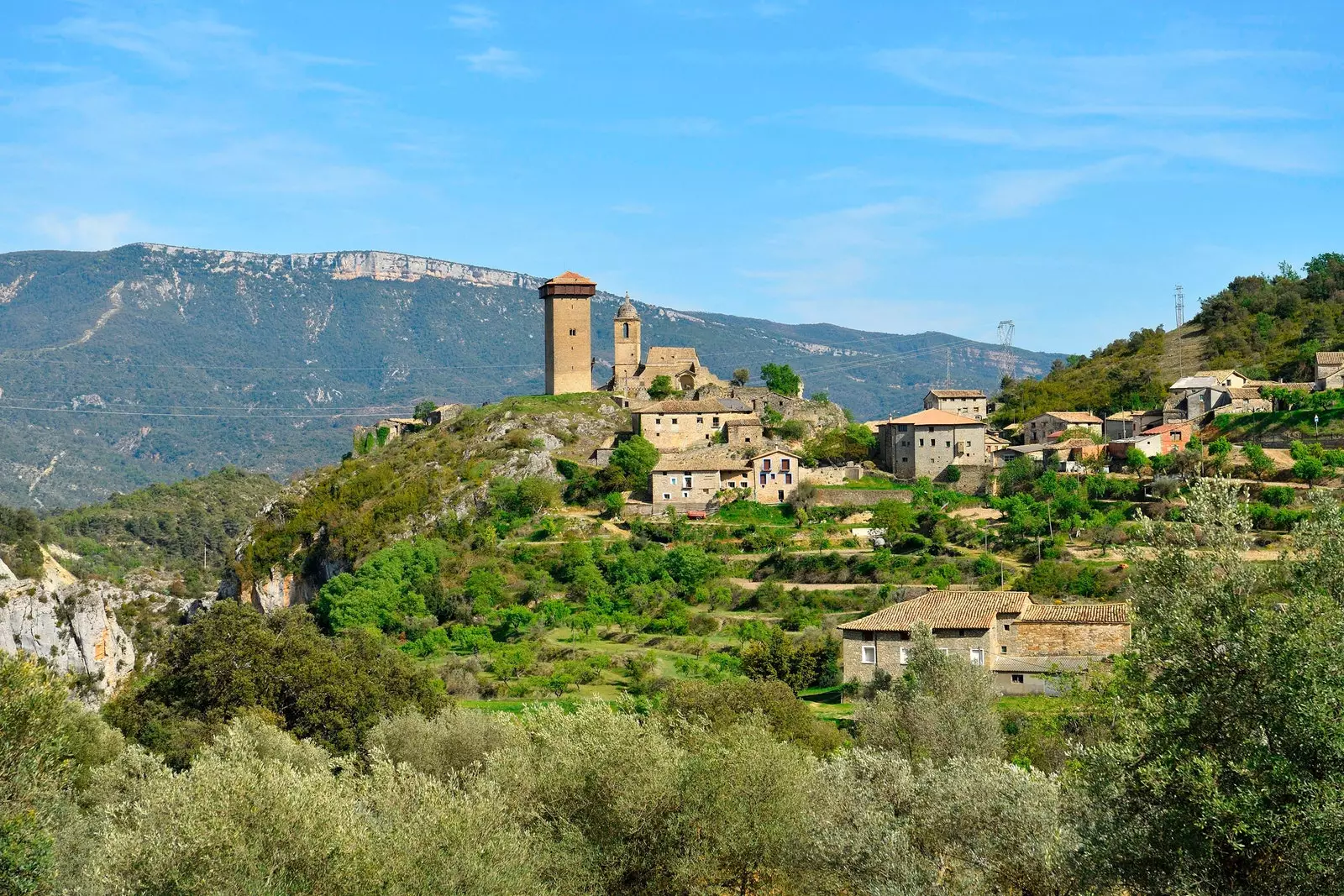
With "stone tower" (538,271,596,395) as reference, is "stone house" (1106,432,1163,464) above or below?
below

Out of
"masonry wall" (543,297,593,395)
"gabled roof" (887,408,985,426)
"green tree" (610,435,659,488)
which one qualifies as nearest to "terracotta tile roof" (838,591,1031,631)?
"gabled roof" (887,408,985,426)

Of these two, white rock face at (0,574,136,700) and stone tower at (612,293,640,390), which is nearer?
white rock face at (0,574,136,700)

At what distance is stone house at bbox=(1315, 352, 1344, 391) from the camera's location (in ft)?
227

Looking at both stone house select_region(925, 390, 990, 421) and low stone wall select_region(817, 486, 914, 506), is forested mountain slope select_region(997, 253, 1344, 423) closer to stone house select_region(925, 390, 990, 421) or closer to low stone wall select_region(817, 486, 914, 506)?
stone house select_region(925, 390, 990, 421)

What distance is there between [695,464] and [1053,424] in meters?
18.4

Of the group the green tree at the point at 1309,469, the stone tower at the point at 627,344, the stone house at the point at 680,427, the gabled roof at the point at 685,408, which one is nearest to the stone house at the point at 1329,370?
the green tree at the point at 1309,469

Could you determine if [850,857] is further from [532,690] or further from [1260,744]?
[532,690]

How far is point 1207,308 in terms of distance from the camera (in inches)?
3772

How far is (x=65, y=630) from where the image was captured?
6319cm

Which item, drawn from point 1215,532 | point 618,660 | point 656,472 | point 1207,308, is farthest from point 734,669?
point 1207,308

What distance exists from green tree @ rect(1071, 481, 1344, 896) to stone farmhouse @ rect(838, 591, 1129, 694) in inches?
827

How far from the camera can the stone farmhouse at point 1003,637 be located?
38312mm

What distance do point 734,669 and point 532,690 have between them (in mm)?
6164

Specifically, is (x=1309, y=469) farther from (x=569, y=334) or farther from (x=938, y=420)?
(x=569, y=334)
